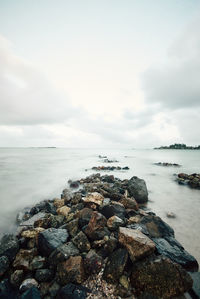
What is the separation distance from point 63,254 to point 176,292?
6.59 ft

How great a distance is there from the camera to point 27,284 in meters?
2.45

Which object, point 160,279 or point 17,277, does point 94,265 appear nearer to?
point 160,279

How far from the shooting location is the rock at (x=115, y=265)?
2.46 meters

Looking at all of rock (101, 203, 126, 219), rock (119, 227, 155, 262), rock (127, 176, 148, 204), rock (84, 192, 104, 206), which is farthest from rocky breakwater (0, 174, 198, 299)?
rock (127, 176, 148, 204)

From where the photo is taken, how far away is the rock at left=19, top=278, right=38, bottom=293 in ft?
7.90

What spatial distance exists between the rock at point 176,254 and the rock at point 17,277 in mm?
2689

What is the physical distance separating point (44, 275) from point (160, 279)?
202 cm

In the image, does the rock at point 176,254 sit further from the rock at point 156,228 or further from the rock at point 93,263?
the rock at point 93,263

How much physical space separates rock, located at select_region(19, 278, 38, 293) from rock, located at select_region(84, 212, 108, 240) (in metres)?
1.26

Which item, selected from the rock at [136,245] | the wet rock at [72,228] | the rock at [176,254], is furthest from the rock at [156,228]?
the wet rock at [72,228]

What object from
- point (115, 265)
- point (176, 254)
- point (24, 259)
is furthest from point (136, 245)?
point (24, 259)

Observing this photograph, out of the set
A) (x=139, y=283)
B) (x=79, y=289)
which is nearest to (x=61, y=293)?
(x=79, y=289)

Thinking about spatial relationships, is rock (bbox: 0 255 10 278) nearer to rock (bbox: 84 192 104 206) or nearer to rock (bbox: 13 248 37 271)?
rock (bbox: 13 248 37 271)

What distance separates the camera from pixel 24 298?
2.22 metres
